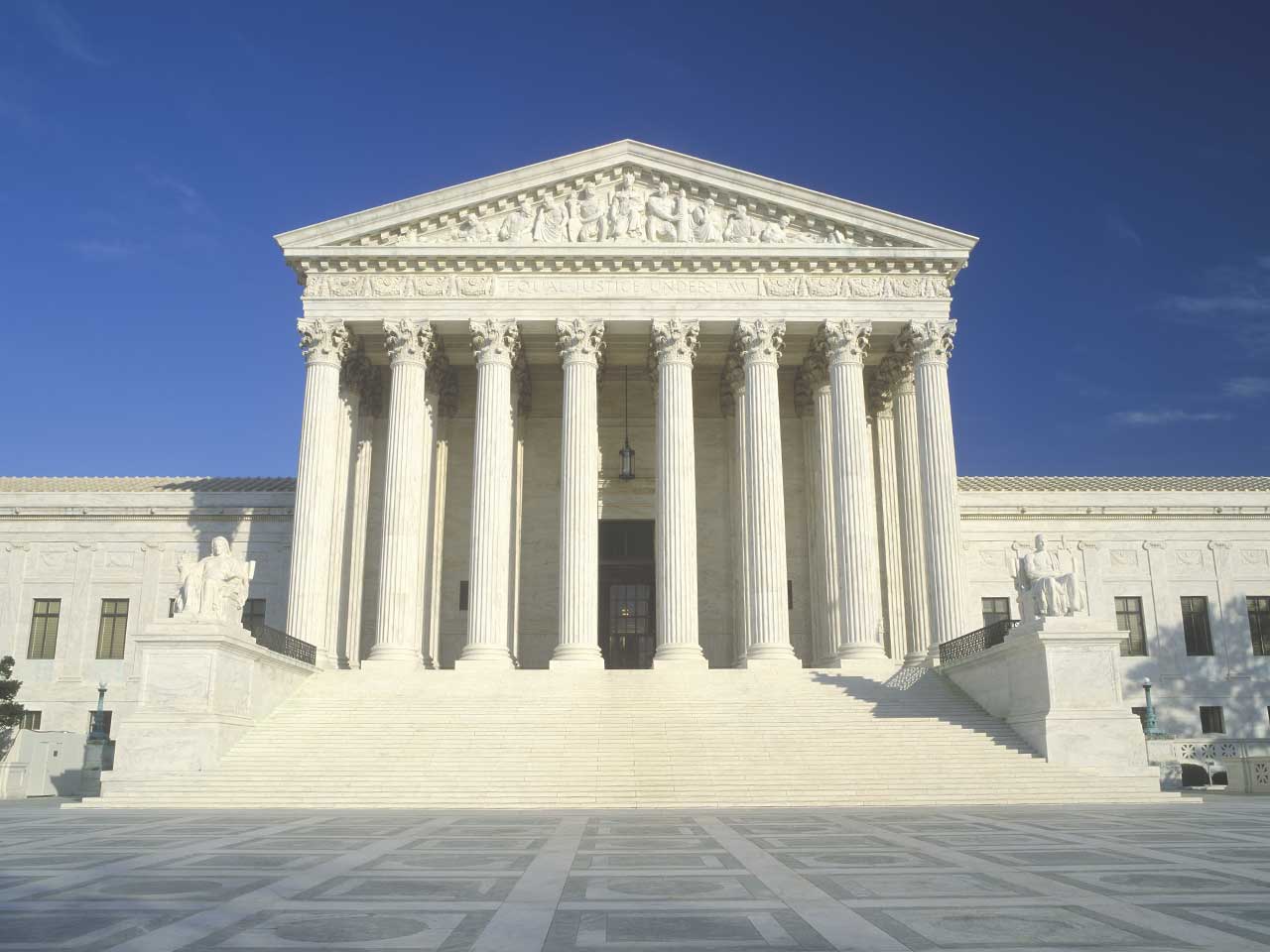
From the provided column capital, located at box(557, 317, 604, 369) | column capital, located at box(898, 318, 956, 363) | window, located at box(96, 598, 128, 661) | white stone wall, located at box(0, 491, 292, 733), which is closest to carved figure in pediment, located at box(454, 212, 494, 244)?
column capital, located at box(557, 317, 604, 369)

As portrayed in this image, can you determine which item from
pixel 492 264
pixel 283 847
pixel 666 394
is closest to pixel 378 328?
pixel 492 264

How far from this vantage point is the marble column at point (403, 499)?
105 feet

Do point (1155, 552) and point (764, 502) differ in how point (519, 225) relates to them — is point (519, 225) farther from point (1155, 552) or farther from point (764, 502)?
point (1155, 552)

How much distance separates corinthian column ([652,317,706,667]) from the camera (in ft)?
105

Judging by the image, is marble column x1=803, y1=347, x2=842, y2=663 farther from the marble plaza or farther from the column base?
the column base

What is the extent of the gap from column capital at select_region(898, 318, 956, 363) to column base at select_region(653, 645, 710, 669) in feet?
42.4

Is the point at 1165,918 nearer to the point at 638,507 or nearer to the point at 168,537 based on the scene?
the point at 638,507

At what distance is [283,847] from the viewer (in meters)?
12.0

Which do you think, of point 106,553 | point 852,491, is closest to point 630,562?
point 852,491

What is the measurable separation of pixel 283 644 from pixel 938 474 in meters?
21.5

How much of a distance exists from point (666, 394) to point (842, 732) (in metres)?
13.9

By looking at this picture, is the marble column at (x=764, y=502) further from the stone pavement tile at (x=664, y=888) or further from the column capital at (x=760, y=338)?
the stone pavement tile at (x=664, y=888)

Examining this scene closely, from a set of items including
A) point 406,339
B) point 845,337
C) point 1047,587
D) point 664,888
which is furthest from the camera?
point 845,337

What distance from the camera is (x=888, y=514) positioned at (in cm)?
3775
